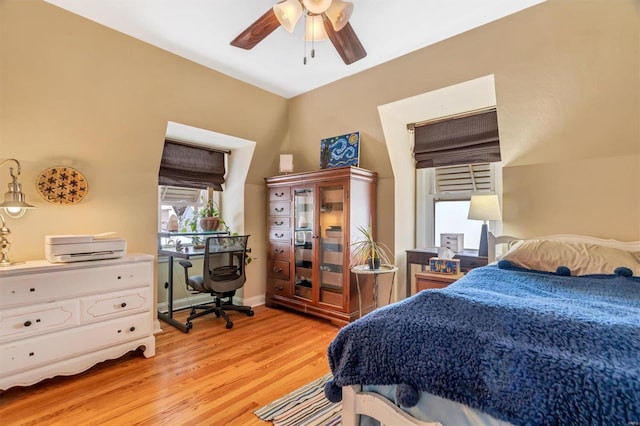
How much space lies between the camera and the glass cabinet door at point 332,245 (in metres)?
3.11

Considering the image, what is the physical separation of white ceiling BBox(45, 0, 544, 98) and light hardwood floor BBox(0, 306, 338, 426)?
257 cm

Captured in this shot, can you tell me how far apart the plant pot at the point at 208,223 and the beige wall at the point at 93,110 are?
74 cm

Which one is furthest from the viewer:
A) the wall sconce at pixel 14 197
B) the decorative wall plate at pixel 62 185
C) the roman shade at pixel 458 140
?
the roman shade at pixel 458 140

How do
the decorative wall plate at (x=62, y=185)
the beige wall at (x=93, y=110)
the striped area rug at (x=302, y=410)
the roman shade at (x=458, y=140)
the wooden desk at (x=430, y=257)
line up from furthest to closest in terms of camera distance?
the roman shade at (x=458, y=140) → the wooden desk at (x=430, y=257) → the decorative wall plate at (x=62, y=185) → the beige wall at (x=93, y=110) → the striped area rug at (x=302, y=410)

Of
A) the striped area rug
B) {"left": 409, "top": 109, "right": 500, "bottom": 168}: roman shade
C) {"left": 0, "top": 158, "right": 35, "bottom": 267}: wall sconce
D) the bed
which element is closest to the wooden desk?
{"left": 409, "top": 109, "right": 500, "bottom": 168}: roman shade

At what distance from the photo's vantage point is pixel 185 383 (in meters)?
2.03

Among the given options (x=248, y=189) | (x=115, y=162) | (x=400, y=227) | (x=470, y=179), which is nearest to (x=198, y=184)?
(x=248, y=189)

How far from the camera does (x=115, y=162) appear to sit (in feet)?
8.85

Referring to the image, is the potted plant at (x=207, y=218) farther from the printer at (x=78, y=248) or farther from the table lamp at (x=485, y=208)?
the table lamp at (x=485, y=208)

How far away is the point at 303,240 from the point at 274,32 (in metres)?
2.02

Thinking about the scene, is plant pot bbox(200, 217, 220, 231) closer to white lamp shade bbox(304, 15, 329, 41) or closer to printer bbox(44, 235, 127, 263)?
printer bbox(44, 235, 127, 263)

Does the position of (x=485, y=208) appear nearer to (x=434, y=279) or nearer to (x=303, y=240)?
(x=434, y=279)

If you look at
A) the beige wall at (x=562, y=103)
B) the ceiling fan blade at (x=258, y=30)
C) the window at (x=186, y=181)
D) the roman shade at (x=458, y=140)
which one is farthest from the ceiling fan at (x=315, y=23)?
the window at (x=186, y=181)

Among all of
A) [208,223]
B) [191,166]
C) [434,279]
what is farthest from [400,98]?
[208,223]
